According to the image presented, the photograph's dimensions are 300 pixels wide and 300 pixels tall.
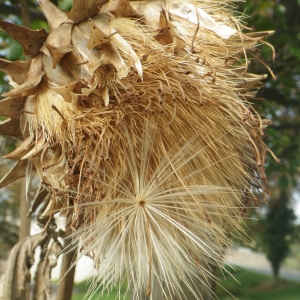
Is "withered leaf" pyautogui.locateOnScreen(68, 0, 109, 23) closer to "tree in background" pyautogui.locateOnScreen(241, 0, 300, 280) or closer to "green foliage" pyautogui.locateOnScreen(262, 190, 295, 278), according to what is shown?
"tree in background" pyautogui.locateOnScreen(241, 0, 300, 280)

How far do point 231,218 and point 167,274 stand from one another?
17 cm

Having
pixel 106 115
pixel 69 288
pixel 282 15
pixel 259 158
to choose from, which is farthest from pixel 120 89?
pixel 282 15

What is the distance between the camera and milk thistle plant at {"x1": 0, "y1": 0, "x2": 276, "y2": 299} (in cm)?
90

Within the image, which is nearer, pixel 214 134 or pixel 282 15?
pixel 214 134

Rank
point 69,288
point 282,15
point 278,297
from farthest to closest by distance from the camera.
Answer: point 278,297, point 282,15, point 69,288

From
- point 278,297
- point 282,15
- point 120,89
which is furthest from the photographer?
point 278,297

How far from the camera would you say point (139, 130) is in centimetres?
92

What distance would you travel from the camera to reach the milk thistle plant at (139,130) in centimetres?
90

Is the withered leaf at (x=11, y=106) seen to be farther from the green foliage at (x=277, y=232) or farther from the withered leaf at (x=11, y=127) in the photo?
the green foliage at (x=277, y=232)

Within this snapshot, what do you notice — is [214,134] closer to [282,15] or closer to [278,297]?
[282,15]

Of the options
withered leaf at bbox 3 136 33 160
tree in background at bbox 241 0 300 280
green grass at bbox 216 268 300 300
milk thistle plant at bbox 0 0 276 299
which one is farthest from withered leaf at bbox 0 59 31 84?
green grass at bbox 216 268 300 300

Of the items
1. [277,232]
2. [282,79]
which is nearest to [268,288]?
[277,232]

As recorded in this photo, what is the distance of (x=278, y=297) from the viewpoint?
11188 mm

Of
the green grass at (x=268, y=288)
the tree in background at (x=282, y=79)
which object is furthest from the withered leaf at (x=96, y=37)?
the green grass at (x=268, y=288)
